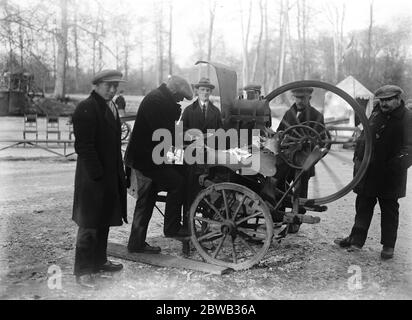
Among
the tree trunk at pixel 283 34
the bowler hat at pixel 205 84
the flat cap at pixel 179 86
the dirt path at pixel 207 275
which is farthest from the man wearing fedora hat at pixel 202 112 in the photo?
the tree trunk at pixel 283 34

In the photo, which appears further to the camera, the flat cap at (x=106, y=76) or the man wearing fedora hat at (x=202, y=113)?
the man wearing fedora hat at (x=202, y=113)

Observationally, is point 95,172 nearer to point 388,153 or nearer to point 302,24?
point 388,153

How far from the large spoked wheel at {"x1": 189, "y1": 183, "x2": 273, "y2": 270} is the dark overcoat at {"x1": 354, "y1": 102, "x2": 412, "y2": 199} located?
51.2 inches

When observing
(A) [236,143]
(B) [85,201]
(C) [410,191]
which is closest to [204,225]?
(A) [236,143]

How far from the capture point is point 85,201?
385 centimetres

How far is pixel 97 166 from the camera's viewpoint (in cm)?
376

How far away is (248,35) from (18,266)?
2417cm

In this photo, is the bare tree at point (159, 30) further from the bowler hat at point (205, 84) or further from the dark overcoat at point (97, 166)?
the dark overcoat at point (97, 166)

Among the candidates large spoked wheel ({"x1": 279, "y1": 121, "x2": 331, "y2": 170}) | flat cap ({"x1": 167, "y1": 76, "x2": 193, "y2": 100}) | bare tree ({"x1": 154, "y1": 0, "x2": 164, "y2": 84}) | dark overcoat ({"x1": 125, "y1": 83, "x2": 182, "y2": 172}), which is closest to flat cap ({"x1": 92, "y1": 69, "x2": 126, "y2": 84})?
dark overcoat ({"x1": 125, "y1": 83, "x2": 182, "y2": 172})

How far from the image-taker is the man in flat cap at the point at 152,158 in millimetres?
4383

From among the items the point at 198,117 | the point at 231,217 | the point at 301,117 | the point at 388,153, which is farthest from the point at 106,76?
the point at 388,153

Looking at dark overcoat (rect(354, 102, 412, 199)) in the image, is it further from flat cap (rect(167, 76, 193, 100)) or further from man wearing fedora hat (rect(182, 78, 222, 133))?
man wearing fedora hat (rect(182, 78, 222, 133))

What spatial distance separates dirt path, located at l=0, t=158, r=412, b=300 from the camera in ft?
12.3
